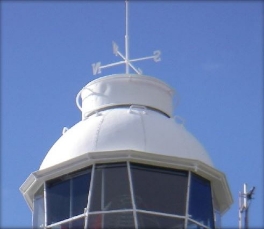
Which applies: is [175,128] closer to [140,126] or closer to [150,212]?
[140,126]

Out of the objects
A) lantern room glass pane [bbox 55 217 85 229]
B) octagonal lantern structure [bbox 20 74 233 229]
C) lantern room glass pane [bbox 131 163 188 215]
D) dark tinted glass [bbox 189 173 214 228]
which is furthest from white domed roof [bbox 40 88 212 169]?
lantern room glass pane [bbox 55 217 85 229]

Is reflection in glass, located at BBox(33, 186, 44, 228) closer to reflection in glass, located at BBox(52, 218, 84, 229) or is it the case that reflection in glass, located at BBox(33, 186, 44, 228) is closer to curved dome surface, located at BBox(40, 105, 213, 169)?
curved dome surface, located at BBox(40, 105, 213, 169)

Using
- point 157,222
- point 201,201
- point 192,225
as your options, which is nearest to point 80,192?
point 157,222

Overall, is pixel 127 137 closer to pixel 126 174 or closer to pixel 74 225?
pixel 126 174

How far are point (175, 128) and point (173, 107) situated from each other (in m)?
1.69

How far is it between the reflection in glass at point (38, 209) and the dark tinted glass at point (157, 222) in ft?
9.71

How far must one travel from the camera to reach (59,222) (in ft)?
88.7

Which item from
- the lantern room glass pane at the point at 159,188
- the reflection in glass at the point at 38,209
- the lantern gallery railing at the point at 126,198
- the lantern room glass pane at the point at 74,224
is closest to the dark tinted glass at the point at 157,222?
the lantern gallery railing at the point at 126,198

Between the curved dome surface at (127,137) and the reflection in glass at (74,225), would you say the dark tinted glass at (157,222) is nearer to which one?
the reflection in glass at (74,225)

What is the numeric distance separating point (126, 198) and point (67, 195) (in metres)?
1.67

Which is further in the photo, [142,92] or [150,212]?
[142,92]

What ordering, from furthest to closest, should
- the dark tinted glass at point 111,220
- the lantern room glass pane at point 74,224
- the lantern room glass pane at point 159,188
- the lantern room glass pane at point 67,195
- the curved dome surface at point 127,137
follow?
the curved dome surface at point 127,137 → the lantern room glass pane at point 67,195 → the lantern room glass pane at point 159,188 → the lantern room glass pane at point 74,224 → the dark tinted glass at point 111,220

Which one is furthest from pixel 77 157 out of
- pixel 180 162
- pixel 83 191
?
pixel 180 162

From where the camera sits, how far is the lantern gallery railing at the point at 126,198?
1032 inches
